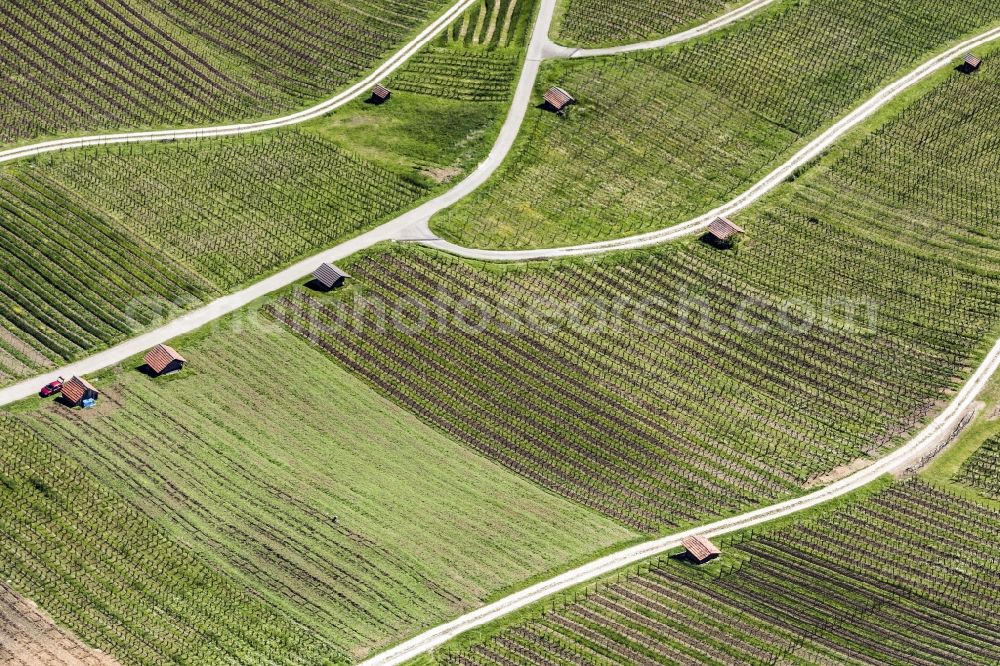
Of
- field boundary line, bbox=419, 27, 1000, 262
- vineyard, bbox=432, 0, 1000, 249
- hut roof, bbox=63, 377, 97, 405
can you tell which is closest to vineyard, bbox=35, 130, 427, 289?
field boundary line, bbox=419, 27, 1000, 262

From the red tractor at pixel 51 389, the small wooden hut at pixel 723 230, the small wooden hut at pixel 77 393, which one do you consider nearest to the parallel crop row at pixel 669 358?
the small wooden hut at pixel 723 230

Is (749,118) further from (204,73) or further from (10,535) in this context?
(10,535)

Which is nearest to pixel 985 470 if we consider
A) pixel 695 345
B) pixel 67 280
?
pixel 695 345

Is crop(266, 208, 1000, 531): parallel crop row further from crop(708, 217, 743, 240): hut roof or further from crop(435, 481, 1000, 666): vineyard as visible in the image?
crop(435, 481, 1000, 666): vineyard

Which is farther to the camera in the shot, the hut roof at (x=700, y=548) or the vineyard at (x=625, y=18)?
the vineyard at (x=625, y=18)

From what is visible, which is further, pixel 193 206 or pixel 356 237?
pixel 193 206

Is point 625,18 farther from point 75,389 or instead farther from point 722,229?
point 75,389

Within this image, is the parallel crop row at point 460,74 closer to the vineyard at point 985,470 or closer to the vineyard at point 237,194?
the vineyard at point 237,194
